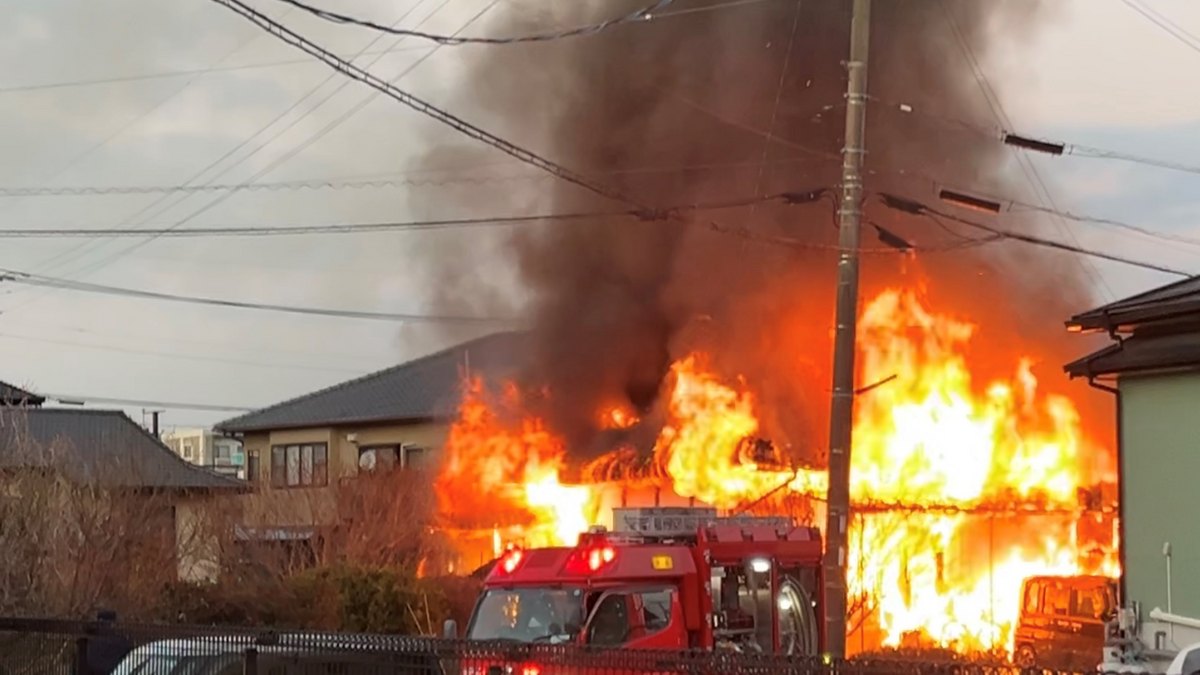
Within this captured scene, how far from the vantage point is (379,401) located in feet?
131

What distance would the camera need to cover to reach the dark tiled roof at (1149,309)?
531 inches

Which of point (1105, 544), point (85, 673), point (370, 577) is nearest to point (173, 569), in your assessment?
point (370, 577)

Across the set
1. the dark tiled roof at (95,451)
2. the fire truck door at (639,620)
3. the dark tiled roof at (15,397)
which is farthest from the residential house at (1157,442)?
the dark tiled roof at (15,397)

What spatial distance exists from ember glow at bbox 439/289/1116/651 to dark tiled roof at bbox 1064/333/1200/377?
8.79 meters

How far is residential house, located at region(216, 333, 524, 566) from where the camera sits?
103 ft

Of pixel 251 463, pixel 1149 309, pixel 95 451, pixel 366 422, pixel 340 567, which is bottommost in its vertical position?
pixel 340 567

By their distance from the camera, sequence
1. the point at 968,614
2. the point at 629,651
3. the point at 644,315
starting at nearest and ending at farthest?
the point at 629,651 < the point at 968,614 < the point at 644,315

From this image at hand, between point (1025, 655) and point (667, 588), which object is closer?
point (667, 588)

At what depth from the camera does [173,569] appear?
68.3ft

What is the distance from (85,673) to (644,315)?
1755 cm

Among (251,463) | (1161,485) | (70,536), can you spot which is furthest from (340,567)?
(251,463)

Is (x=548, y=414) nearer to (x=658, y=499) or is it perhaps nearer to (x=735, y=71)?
(x=658, y=499)

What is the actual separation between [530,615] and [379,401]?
92.5ft

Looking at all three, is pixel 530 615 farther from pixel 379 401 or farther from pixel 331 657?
pixel 379 401
